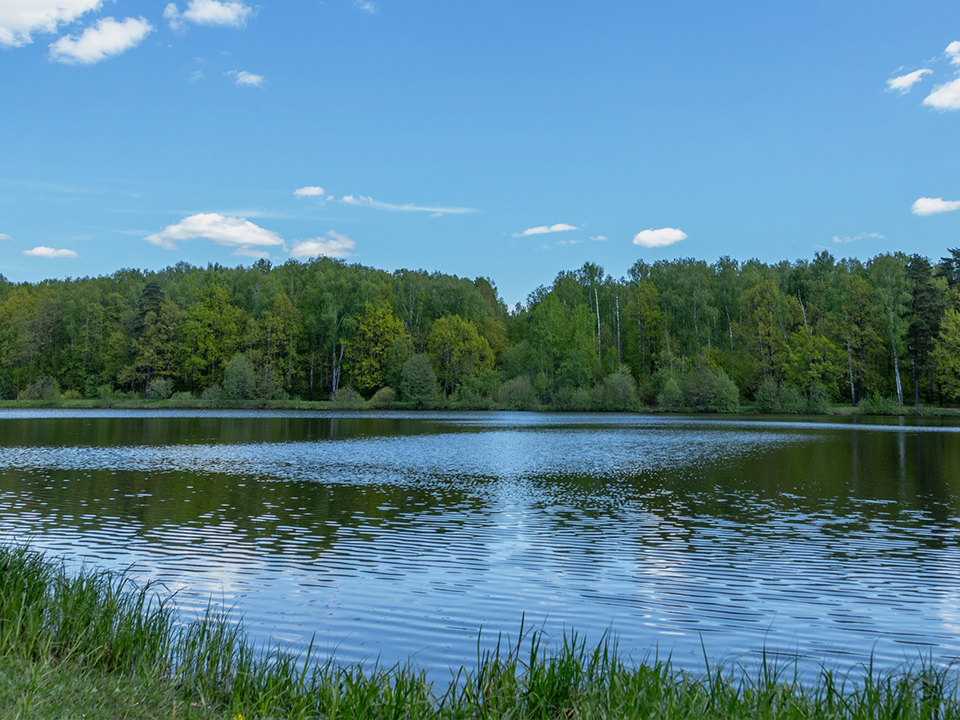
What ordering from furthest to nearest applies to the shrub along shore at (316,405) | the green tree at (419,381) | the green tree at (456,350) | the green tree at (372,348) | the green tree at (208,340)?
the green tree at (208,340), the green tree at (372,348), the green tree at (456,350), the green tree at (419,381), the shrub along shore at (316,405)

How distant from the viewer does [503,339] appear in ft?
300

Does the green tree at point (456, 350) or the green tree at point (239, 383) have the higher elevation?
the green tree at point (456, 350)

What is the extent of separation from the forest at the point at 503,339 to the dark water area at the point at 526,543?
1844 inches

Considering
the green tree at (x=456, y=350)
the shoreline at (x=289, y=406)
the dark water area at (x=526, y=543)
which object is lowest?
the dark water area at (x=526, y=543)

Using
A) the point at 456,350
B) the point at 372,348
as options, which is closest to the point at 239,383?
the point at 372,348

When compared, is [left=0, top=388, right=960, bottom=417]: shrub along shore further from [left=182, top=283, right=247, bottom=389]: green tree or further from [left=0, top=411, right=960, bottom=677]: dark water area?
[left=0, top=411, right=960, bottom=677]: dark water area

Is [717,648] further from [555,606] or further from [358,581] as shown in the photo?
[358,581]

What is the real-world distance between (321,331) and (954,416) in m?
67.6

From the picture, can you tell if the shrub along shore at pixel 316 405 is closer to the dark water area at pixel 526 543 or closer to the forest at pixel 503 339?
the forest at pixel 503 339

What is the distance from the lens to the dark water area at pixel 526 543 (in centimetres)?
791

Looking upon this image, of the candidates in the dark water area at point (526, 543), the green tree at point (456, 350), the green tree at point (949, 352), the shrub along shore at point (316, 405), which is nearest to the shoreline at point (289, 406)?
the shrub along shore at point (316, 405)

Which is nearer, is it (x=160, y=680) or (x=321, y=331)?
(x=160, y=680)

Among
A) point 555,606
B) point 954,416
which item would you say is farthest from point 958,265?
point 555,606

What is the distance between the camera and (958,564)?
11.2 metres
